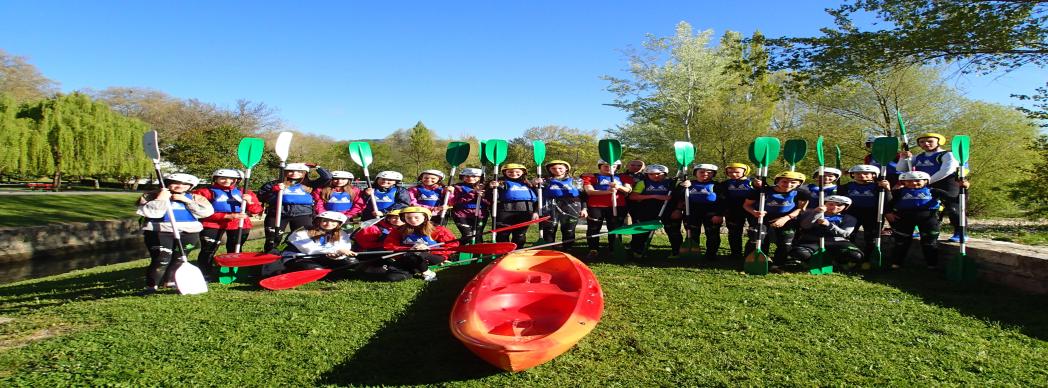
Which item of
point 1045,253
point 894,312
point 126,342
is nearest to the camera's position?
point 126,342

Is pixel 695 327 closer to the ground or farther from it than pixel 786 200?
closer to the ground

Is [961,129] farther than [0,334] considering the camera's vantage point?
Yes

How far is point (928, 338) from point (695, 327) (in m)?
1.75

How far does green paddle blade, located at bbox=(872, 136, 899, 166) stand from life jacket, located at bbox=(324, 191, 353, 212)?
7.18 metres

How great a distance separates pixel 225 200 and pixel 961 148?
30.3ft

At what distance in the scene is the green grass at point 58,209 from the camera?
47.9 ft

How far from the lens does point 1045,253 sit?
18.3 feet

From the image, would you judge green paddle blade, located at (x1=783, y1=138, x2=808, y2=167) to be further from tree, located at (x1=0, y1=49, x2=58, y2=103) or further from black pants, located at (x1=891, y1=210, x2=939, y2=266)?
tree, located at (x1=0, y1=49, x2=58, y2=103)

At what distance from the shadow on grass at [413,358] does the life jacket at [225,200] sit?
10.8 feet

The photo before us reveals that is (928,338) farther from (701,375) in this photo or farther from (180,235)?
(180,235)

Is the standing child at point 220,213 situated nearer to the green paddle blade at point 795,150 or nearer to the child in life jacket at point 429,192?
the child in life jacket at point 429,192

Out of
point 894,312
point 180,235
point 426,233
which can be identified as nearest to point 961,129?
point 894,312

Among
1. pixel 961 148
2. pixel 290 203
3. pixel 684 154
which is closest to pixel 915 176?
pixel 961 148

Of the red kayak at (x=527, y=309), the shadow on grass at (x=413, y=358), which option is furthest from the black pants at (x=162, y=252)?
the red kayak at (x=527, y=309)
